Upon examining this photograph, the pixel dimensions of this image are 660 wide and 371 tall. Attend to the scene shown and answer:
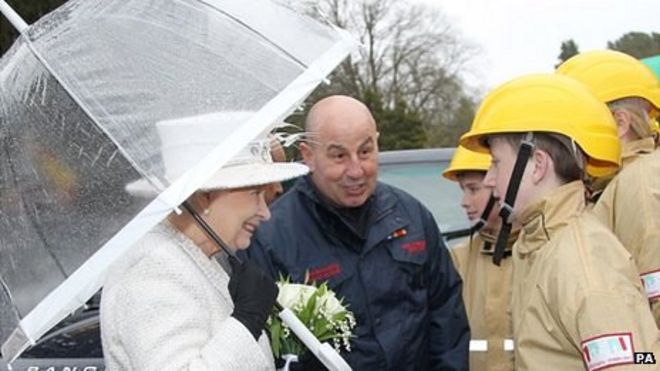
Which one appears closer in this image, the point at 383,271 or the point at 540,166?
the point at 540,166

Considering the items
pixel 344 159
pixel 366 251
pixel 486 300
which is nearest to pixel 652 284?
pixel 486 300

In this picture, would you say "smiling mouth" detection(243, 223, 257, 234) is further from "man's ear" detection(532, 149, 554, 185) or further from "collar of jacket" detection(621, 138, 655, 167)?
"collar of jacket" detection(621, 138, 655, 167)

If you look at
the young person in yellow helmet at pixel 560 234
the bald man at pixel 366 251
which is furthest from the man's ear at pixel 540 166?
the bald man at pixel 366 251

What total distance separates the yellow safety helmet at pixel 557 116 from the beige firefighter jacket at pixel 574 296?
0.16m

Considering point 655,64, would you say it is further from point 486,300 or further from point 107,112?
point 107,112

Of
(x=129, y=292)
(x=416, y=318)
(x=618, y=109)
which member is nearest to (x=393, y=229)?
(x=416, y=318)

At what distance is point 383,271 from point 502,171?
961mm

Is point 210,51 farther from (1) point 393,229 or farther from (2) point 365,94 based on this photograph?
(2) point 365,94

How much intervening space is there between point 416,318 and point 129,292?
60.8 inches

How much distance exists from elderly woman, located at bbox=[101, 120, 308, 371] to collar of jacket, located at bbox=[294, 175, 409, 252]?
40.2 inches

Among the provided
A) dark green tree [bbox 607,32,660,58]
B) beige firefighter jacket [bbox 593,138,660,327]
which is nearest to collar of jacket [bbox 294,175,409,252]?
beige firefighter jacket [bbox 593,138,660,327]

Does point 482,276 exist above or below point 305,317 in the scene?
below

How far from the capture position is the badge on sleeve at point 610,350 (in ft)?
7.44

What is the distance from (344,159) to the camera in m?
3.86
